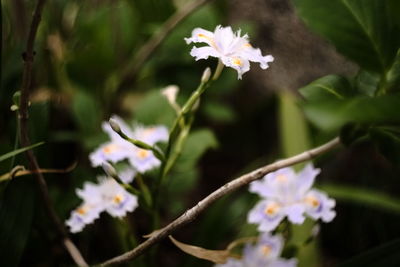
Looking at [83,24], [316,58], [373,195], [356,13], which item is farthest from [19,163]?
[316,58]

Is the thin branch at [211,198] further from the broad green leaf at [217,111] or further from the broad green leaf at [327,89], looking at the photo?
the broad green leaf at [217,111]

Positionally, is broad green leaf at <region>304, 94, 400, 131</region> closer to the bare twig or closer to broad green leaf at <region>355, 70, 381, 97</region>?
broad green leaf at <region>355, 70, 381, 97</region>

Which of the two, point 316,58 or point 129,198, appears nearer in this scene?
point 129,198

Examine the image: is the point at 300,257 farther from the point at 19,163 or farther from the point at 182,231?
the point at 19,163

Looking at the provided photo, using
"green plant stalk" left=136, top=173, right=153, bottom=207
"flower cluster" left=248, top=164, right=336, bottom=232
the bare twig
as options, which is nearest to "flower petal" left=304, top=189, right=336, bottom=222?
"flower cluster" left=248, top=164, right=336, bottom=232

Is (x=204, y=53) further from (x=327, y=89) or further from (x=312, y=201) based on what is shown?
(x=312, y=201)
